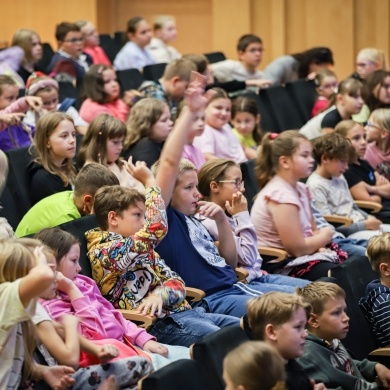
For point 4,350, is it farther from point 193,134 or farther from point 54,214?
point 193,134

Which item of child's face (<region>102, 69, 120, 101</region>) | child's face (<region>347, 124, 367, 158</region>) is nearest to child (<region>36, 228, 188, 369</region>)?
child's face (<region>347, 124, 367, 158</region>)

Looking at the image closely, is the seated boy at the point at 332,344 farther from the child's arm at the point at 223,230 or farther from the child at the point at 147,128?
the child at the point at 147,128

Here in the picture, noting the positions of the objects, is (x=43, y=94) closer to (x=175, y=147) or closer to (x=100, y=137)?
(x=100, y=137)

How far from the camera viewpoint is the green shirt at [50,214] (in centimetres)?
432

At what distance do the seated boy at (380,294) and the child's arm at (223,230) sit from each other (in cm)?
56

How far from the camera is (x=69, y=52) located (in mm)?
8562

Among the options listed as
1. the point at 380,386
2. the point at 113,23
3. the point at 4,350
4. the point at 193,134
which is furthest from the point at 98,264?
the point at 113,23

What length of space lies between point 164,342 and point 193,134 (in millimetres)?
1678

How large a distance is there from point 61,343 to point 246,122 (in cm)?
384

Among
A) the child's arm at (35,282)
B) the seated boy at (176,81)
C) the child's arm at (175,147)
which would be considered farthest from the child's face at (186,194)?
the seated boy at (176,81)

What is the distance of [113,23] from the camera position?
11805mm

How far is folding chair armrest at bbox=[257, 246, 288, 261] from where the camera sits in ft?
16.0

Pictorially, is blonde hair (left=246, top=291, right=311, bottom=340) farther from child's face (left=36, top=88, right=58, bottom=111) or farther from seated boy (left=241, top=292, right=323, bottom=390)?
child's face (left=36, top=88, right=58, bottom=111)

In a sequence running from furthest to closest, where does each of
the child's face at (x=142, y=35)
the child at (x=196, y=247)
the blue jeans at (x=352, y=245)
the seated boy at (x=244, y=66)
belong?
the child's face at (x=142, y=35), the seated boy at (x=244, y=66), the blue jeans at (x=352, y=245), the child at (x=196, y=247)
